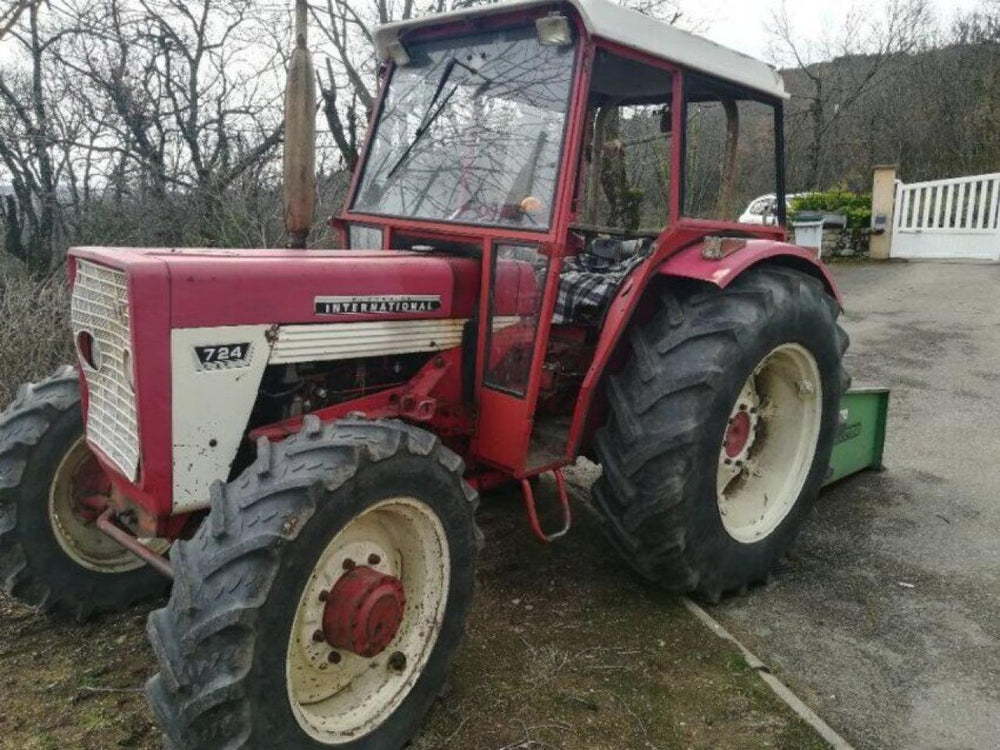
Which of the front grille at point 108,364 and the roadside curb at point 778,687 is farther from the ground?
the front grille at point 108,364

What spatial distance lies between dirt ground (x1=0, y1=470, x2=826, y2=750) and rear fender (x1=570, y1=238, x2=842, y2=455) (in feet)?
2.23

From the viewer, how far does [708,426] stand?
299 centimetres

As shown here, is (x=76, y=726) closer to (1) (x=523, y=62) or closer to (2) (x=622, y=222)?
(1) (x=523, y=62)

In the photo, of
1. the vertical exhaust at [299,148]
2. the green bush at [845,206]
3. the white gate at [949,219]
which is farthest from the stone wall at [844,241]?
the vertical exhaust at [299,148]

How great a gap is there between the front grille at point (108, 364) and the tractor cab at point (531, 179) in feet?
3.62

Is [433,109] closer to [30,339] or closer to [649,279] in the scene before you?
[649,279]

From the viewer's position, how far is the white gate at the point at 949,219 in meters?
11.8

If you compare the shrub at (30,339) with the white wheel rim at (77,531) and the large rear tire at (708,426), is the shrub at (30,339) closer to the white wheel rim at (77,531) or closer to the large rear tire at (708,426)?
the white wheel rim at (77,531)

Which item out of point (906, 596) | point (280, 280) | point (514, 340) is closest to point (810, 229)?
point (906, 596)

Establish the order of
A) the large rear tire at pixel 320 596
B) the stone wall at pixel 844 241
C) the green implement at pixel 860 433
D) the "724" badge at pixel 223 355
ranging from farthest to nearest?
the stone wall at pixel 844 241 < the green implement at pixel 860 433 < the "724" badge at pixel 223 355 < the large rear tire at pixel 320 596

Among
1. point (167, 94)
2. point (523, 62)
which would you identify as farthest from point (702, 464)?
point (167, 94)

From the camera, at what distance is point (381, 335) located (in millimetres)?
2842

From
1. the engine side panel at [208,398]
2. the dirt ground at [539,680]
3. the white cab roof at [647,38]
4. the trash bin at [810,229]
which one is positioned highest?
the white cab roof at [647,38]

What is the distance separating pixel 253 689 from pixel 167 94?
861 centimetres
